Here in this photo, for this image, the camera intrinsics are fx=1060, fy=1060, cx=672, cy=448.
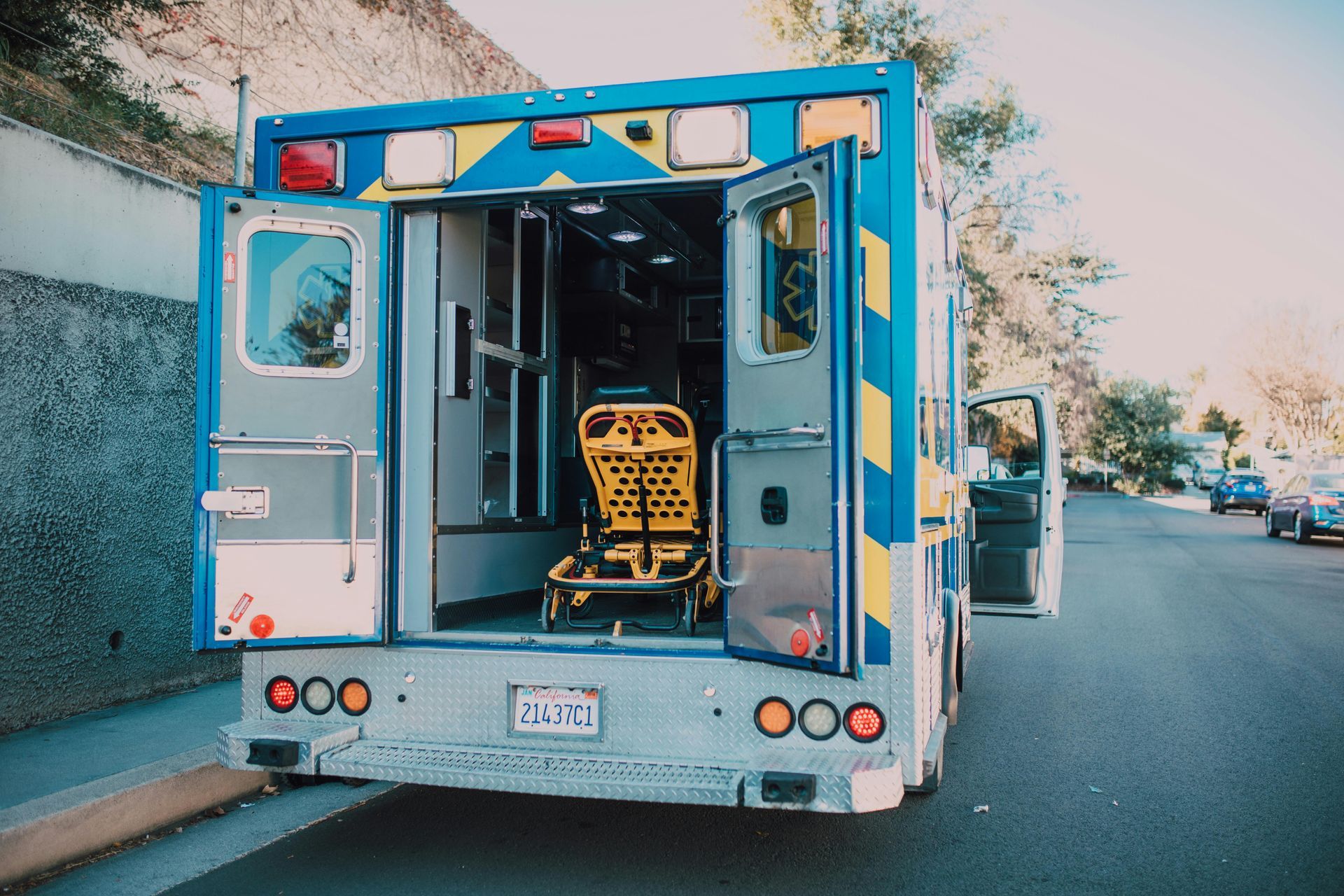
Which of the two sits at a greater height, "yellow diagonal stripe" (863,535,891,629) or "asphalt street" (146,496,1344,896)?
"yellow diagonal stripe" (863,535,891,629)

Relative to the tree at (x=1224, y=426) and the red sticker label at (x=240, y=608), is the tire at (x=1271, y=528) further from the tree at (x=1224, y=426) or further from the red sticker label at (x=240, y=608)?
the tree at (x=1224, y=426)

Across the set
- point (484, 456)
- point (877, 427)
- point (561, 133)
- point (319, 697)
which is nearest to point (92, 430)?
point (484, 456)

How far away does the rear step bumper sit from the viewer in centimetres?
346

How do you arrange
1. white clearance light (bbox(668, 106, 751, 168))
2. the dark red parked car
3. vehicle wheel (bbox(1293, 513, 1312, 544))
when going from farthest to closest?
vehicle wheel (bbox(1293, 513, 1312, 544)), the dark red parked car, white clearance light (bbox(668, 106, 751, 168))

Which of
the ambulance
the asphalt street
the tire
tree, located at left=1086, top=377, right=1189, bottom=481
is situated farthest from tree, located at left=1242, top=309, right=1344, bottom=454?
the ambulance

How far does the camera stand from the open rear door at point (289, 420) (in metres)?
4.07

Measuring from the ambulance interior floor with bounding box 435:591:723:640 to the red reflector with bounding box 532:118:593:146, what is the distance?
2.01 metres

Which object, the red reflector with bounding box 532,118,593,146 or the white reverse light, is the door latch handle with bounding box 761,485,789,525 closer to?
the red reflector with bounding box 532,118,593,146

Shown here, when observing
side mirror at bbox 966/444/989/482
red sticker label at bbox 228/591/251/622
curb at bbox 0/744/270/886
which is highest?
side mirror at bbox 966/444/989/482

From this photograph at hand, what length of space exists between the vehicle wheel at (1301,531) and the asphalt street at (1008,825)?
50.8ft

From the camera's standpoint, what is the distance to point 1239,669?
328 inches

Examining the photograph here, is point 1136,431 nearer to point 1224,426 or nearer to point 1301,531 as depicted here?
point 1224,426

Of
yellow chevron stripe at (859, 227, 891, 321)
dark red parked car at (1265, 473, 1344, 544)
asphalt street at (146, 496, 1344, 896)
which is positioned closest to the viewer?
yellow chevron stripe at (859, 227, 891, 321)

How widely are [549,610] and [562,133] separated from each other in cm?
229
